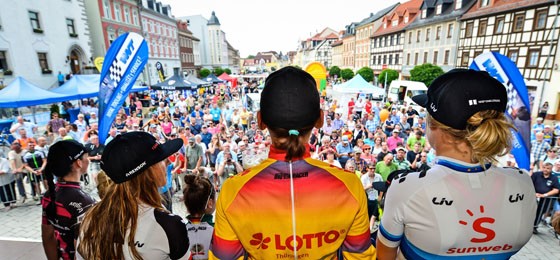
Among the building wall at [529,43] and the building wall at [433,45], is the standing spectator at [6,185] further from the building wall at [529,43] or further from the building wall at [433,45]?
the building wall at [433,45]

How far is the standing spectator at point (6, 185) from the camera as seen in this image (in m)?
6.52

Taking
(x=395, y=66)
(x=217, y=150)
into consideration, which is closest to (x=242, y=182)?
(x=217, y=150)

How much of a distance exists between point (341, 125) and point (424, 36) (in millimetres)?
28949

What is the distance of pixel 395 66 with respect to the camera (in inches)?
1570

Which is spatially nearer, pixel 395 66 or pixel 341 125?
pixel 341 125

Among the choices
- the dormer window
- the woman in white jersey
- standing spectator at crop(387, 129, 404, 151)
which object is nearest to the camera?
the woman in white jersey

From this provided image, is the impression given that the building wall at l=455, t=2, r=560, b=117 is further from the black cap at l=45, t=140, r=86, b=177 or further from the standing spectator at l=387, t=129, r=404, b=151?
the black cap at l=45, t=140, r=86, b=177

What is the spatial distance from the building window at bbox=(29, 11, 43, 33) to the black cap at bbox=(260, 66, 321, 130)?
28762mm

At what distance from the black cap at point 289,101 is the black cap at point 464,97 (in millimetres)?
772

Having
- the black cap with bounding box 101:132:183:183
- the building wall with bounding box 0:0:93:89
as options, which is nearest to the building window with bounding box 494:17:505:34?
the black cap with bounding box 101:132:183:183

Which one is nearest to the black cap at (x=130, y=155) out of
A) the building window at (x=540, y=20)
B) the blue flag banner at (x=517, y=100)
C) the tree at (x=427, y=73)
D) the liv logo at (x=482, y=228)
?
the liv logo at (x=482, y=228)

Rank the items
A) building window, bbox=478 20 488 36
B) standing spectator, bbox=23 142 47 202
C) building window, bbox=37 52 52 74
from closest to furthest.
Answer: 1. standing spectator, bbox=23 142 47 202
2. building window, bbox=37 52 52 74
3. building window, bbox=478 20 488 36

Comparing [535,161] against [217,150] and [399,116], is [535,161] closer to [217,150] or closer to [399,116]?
[399,116]

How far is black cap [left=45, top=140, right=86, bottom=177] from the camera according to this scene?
101 inches
